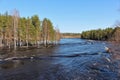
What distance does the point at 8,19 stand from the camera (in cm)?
8800

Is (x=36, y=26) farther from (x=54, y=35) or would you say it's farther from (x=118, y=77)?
(x=118, y=77)

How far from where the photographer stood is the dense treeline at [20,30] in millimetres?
82262

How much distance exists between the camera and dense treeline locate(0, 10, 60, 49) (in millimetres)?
82262

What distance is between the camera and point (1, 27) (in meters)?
85.8

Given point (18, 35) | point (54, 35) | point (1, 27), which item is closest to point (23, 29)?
point (18, 35)

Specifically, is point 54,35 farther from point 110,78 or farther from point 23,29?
point 110,78

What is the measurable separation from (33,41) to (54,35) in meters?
26.9

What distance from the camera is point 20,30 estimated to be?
300 feet

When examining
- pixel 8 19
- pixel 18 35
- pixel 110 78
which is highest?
pixel 8 19

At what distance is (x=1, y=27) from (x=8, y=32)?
338cm

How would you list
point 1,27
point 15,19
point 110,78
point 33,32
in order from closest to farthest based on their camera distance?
point 110,78, point 15,19, point 1,27, point 33,32

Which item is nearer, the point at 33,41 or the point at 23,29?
the point at 23,29

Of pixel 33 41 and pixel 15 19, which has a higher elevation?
pixel 15 19

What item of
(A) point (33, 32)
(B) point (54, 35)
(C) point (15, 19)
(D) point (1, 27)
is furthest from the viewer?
(B) point (54, 35)
